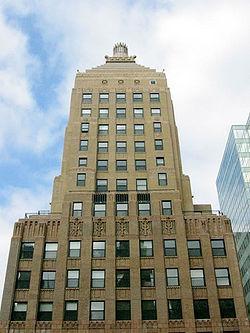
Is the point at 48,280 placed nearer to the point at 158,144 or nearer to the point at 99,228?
the point at 99,228

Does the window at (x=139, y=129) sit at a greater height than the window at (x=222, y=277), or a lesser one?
greater

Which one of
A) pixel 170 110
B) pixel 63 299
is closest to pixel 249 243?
pixel 170 110

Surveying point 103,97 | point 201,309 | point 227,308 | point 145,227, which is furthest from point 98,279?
point 103,97

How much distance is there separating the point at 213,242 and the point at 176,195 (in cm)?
650

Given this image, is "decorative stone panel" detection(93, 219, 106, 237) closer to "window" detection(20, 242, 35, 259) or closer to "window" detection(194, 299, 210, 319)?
"window" detection(20, 242, 35, 259)

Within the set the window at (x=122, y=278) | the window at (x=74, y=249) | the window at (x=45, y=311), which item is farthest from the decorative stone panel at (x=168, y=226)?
the window at (x=45, y=311)

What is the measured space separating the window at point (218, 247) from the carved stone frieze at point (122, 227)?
8822 mm

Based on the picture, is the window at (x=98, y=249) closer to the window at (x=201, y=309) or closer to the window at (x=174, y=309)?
the window at (x=174, y=309)

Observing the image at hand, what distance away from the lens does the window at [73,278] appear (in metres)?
38.6

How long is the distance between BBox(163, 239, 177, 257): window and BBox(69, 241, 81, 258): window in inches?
341

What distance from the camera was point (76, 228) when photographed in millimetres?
42312

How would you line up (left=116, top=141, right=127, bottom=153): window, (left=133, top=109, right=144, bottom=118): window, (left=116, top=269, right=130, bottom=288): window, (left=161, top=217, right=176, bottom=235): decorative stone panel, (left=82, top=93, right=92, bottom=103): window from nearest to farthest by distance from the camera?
(left=116, top=269, right=130, bottom=288): window → (left=161, top=217, right=176, bottom=235): decorative stone panel → (left=116, top=141, right=127, bottom=153): window → (left=133, top=109, right=144, bottom=118): window → (left=82, top=93, right=92, bottom=103): window

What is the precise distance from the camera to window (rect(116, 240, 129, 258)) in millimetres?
40469


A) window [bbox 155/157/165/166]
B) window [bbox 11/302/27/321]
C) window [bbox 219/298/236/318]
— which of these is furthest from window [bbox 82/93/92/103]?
window [bbox 219/298/236/318]
